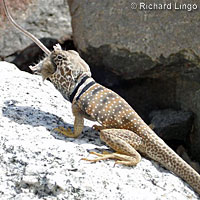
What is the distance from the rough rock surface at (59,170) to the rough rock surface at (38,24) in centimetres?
202

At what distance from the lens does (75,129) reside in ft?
13.2

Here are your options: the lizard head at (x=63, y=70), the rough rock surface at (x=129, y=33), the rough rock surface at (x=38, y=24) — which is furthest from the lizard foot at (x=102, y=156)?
the rough rock surface at (x=38, y=24)

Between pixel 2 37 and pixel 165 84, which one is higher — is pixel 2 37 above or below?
above

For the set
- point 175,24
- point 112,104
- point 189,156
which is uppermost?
point 175,24

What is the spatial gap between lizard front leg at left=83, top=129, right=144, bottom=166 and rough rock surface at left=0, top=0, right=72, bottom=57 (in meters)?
2.86

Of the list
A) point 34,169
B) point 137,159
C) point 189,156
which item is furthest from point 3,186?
point 189,156

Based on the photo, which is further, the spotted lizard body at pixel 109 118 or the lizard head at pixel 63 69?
the lizard head at pixel 63 69

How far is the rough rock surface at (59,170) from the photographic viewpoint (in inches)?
130

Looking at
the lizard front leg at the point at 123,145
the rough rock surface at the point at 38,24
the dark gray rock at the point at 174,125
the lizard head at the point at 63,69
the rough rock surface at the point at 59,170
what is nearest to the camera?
the rough rock surface at the point at 59,170

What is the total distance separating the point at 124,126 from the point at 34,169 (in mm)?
1060

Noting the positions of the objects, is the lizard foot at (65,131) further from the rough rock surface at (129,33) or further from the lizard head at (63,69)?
the rough rock surface at (129,33)

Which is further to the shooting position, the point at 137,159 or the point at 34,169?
the point at 137,159

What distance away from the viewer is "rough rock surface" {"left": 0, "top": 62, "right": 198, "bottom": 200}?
331cm

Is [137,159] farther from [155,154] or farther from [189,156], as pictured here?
[189,156]
